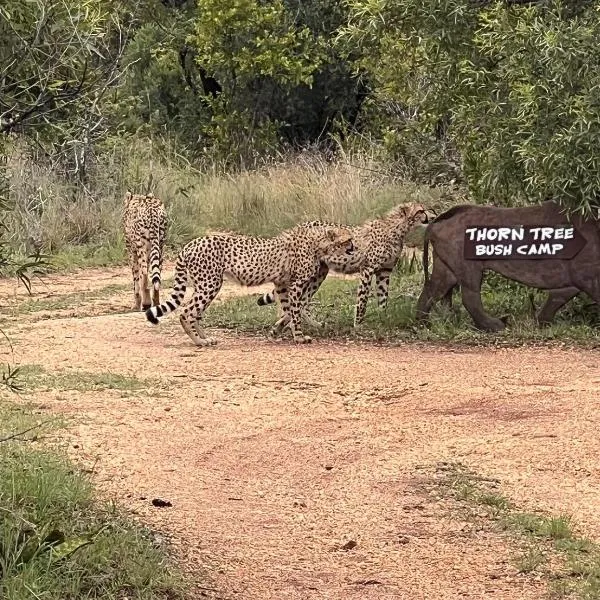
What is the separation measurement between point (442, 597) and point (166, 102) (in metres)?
20.5

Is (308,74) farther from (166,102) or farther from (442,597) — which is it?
(442,597)

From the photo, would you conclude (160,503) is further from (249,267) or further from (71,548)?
(249,267)

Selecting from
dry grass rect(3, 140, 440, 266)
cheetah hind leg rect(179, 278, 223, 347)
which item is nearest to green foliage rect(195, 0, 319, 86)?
dry grass rect(3, 140, 440, 266)

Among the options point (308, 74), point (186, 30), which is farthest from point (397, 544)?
point (186, 30)

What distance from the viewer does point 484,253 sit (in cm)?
1215

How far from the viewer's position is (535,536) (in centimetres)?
646

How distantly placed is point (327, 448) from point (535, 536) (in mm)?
1972

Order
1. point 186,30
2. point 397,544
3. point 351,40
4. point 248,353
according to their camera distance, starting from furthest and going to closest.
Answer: point 186,30, point 351,40, point 248,353, point 397,544

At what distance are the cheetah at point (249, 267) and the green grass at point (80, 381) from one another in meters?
1.76

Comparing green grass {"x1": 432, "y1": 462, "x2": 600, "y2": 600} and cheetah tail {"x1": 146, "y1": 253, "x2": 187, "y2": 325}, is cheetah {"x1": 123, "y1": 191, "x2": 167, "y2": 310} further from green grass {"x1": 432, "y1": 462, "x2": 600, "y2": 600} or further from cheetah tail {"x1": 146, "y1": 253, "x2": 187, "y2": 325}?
green grass {"x1": 432, "y1": 462, "x2": 600, "y2": 600}

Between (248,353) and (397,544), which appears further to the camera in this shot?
(248,353)

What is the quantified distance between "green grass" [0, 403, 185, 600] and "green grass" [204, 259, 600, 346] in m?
5.87

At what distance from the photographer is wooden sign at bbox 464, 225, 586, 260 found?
11938 mm

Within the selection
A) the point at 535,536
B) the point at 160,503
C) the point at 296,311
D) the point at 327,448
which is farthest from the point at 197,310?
the point at 535,536
